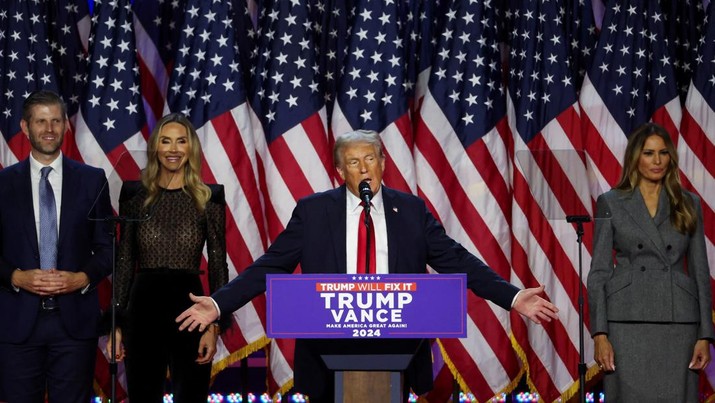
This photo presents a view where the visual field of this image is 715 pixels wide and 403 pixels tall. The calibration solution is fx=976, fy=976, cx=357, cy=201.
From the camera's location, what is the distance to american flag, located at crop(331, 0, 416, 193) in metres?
5.41

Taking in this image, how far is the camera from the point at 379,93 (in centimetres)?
543

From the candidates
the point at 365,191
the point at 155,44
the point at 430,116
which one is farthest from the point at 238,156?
the point at 365,191

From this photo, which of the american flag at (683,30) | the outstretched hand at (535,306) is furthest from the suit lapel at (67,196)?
the american flag at (683,30)

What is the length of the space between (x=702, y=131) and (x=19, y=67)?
3.84 metres

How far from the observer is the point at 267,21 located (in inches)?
218

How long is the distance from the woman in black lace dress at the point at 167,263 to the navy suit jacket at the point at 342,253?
726mm

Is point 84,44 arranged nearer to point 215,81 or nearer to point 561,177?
point 215,81

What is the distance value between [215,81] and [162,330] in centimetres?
178

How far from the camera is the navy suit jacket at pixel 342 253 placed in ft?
11.3

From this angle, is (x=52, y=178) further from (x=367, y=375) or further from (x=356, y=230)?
(x=367, y=375)

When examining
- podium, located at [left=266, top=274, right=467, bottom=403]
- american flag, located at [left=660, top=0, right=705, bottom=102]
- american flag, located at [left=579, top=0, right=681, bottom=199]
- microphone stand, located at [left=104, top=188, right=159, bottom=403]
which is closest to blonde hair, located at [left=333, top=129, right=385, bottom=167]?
podium, located at [left=266, top=274, right=467, bottom=403]

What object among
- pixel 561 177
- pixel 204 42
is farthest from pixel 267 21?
pixel 561 177

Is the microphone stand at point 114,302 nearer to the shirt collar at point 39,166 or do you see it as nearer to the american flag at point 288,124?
the shirt collar at point 39,166

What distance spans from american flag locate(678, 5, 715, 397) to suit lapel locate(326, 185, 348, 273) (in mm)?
2690
